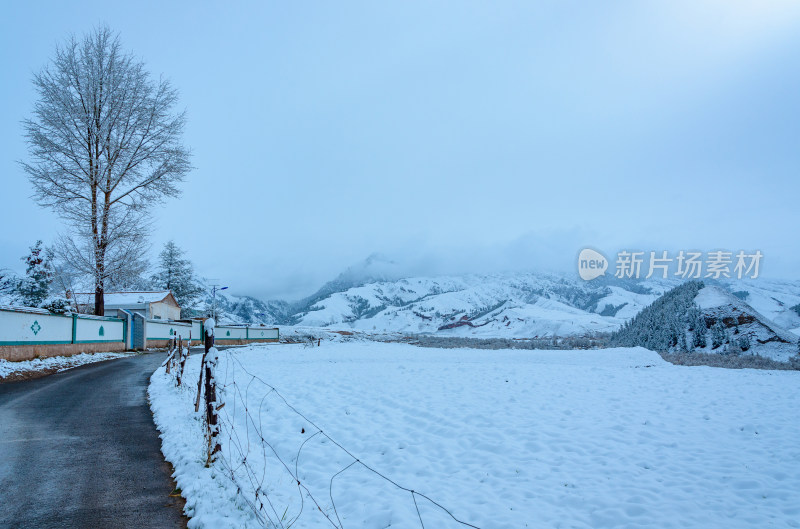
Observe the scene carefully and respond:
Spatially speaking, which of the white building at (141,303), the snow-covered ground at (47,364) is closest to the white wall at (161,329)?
the white building at (141,303)

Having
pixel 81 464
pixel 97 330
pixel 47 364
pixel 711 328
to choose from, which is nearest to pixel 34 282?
pixel 97 330

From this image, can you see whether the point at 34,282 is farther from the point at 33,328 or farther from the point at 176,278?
the point at 33,328

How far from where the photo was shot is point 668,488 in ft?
19.0

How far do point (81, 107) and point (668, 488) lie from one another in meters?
25.3

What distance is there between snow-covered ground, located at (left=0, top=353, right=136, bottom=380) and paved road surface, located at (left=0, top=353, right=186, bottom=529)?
11.6 ft

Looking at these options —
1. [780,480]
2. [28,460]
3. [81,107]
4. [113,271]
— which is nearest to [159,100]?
[81,107]

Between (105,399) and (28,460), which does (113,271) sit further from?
(28,460)

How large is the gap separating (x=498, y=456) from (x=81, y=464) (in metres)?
6.13

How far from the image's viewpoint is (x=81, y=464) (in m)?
5.70

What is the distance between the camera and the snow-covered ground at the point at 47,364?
13166mm

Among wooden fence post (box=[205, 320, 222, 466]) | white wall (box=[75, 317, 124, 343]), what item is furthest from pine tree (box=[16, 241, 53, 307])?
wooden fence post (box=[205, 320, 222, 466])

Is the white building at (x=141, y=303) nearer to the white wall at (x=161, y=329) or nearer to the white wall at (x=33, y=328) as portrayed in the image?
the white wall at (x=161, y=329)

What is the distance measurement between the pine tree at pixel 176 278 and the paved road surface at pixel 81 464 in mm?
56492

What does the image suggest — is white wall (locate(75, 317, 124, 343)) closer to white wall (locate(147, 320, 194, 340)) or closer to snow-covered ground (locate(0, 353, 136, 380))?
snow-covered ground (locate(0, 353, 136, 380))
